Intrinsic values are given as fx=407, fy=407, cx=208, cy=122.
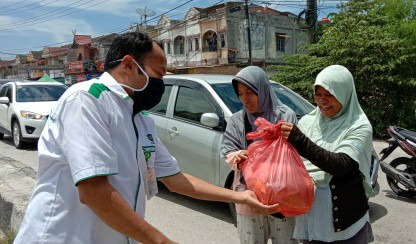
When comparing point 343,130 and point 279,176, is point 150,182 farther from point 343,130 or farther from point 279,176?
point 343,130

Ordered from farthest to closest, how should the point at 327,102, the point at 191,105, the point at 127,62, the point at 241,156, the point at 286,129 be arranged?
1. the point at 191,105
2. the point at 241,156
3. the point at 327,102
4. the point at 286,129
5. the point at 127,62

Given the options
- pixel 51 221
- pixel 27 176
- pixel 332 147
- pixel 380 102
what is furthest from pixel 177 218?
pixel 380 102

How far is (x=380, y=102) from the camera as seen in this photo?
39.9 feet

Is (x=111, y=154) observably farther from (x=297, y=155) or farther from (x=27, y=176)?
(x=27, y=176)

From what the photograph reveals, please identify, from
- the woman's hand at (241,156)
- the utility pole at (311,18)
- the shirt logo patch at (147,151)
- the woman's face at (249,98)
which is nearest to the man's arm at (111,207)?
the shirt logo patch at (147,151)

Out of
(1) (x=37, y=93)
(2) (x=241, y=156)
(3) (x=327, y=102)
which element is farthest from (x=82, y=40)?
(3) (x=327, y=102)

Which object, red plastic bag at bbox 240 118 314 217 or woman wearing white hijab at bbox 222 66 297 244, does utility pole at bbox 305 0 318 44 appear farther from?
red plastic bag at bbox 240 118 314 217

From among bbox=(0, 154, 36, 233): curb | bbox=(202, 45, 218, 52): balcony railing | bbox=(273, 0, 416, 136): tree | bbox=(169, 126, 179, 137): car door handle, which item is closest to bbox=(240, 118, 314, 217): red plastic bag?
bbox=(0, 154, 36, 233): curb

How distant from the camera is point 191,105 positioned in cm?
516

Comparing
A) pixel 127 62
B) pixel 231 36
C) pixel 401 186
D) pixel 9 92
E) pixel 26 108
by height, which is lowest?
pixel 401 186

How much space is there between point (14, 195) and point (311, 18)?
12860 mm

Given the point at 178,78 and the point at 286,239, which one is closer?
the point at 286,239

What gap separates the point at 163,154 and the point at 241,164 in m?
0.76

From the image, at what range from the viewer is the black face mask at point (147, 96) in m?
1.58
